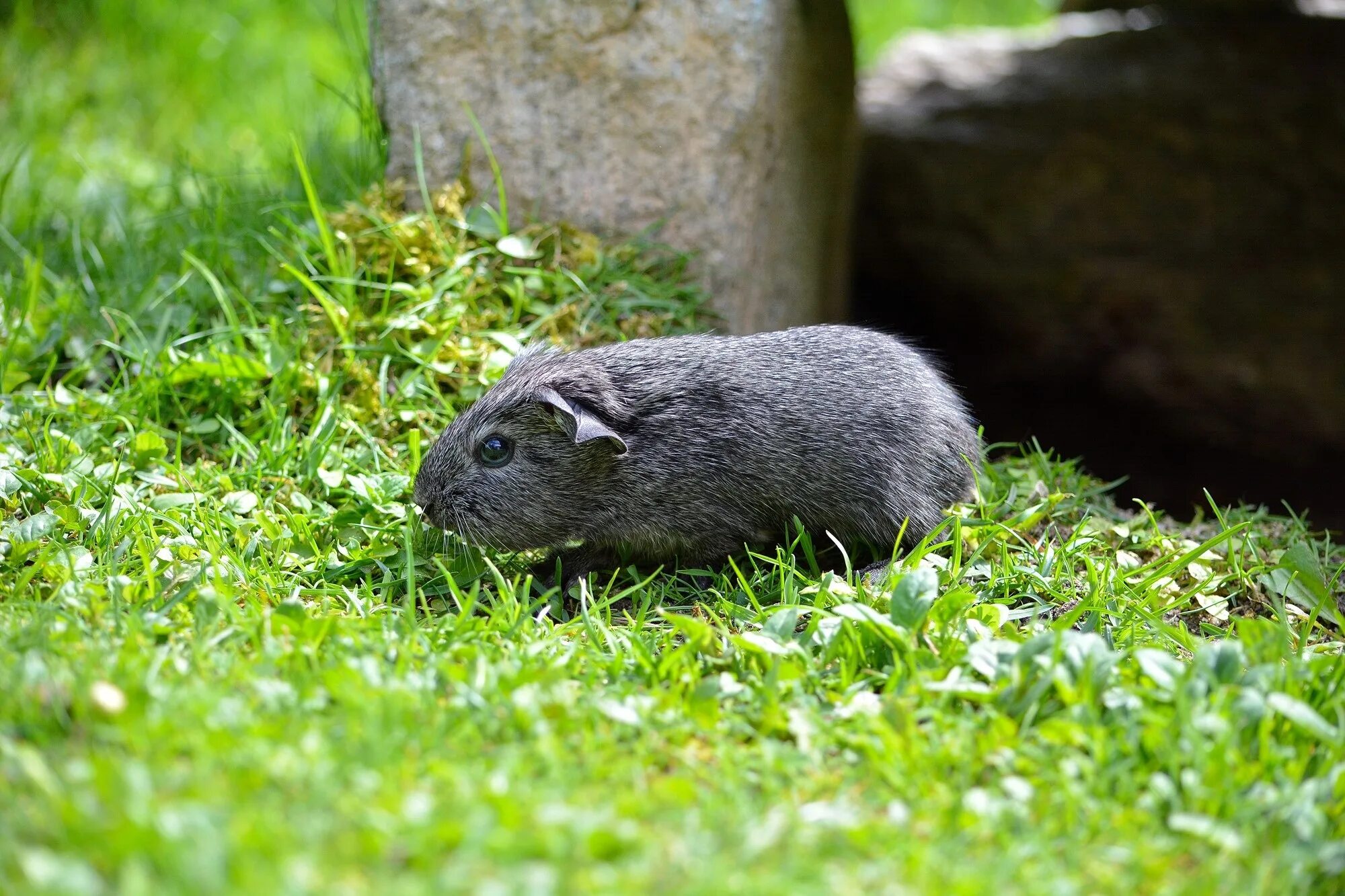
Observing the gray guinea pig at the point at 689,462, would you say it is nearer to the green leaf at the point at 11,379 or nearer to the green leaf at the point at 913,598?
the green leaf at the point at 913,598

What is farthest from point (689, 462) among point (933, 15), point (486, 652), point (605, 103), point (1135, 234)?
point (933, 15)

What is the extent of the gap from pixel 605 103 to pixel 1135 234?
248 inches

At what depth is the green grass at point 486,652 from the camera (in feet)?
8.04

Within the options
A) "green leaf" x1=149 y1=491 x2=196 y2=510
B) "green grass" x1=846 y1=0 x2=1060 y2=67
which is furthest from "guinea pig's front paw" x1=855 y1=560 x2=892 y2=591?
"green grass" x1=846 y1=0 x2=1060 y2=67

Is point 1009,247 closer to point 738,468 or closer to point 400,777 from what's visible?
point 738,468

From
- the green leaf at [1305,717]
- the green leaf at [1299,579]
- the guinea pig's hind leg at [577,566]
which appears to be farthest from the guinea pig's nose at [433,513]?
the green leaf at [1299,579]

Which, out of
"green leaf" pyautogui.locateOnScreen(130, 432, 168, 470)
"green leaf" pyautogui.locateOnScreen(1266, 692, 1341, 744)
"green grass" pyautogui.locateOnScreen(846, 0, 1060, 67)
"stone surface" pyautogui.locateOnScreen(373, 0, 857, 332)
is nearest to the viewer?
"green leaf" pyautogui.locateOnScreen(1266, 692, 1341, 744)

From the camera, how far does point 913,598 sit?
11.8 ft

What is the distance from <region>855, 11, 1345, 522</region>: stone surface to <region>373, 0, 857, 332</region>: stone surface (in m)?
4.40

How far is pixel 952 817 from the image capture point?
8.98ft

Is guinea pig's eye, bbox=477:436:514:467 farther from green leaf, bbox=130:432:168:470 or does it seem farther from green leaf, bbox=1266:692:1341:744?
green leaf, bbox=1266:692:1341:744

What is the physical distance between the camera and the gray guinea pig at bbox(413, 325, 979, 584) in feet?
14.6

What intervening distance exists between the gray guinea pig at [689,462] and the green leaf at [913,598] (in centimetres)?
86

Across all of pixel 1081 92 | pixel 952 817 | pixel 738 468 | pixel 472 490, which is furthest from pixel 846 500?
pixel 1081 92
